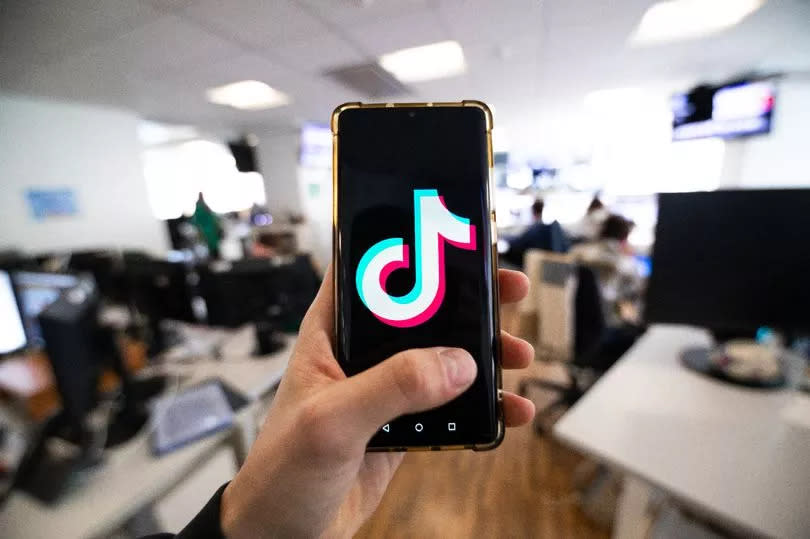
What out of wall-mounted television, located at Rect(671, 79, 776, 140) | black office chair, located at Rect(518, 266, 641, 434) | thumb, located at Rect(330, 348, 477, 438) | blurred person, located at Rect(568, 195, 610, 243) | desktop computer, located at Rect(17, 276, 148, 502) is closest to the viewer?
thumb, located at Rect(330, 348, 477, 438)

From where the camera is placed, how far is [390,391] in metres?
0.26

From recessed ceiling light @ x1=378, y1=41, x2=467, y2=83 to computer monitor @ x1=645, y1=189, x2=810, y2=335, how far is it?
3.95 ft

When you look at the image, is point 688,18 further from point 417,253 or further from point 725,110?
point 417,253

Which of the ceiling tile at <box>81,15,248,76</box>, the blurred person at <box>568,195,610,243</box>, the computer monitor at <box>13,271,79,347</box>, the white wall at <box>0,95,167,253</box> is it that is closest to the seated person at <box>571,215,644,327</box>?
the blurred person at <box>568,195,610,243</box>

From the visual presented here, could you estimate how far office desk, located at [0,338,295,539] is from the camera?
1.49ft

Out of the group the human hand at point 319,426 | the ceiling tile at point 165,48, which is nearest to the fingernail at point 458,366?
the human hand at point 319,426

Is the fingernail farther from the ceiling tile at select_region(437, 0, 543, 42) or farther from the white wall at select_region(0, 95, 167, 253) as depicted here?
the white wall at select_region(0, 95, 167, 253)

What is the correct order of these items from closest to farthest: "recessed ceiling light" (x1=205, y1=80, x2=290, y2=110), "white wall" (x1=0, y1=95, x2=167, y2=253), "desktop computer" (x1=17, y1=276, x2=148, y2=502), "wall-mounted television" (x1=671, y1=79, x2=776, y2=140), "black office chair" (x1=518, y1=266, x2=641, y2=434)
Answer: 1. "desktop computer" (x1=17, y1=276, x2=148, y2=502)
2. "black office chair" (x1=518, y1=266, x2=641, y2=434)
3. "white wall" (x1=0, y1=95, x2=167, y2=253)
4. "recessed ceiling light" (x1=205, y1=80, x2=290, y2=110)
5. "wall-mounted television" (x1=671, y1=79, x2=776, y2=140)

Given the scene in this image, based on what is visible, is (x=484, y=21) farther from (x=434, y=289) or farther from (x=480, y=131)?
(x=434, y=289)

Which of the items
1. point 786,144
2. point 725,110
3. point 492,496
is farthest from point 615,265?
point 786,144

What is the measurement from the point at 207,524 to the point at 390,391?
0.80 feet

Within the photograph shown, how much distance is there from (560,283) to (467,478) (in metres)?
1.02

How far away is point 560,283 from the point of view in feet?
4.98

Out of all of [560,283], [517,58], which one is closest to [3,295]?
[560,283]
